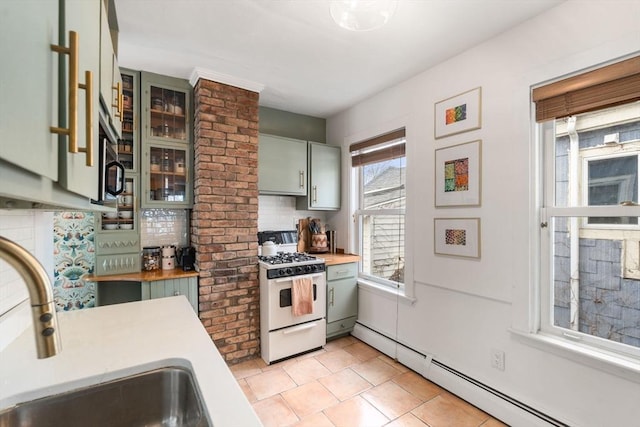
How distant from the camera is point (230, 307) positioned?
2.77 m

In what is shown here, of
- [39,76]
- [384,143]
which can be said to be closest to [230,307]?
[384,143]

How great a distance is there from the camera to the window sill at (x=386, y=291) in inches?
108

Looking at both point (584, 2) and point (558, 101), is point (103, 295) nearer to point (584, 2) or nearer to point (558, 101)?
point (558, 101)

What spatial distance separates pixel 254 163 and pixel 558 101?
239 cm

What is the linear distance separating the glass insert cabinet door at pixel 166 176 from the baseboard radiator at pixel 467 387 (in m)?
2.43

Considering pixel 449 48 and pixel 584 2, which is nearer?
pixel 584 2

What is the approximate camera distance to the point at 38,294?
0.41 metres

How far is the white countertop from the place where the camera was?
821mm

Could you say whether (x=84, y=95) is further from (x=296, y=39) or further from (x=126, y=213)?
(x=126, y=213)

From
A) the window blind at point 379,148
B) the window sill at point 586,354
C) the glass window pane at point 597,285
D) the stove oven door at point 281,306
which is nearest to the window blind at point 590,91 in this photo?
the glass window pane at point 597,285

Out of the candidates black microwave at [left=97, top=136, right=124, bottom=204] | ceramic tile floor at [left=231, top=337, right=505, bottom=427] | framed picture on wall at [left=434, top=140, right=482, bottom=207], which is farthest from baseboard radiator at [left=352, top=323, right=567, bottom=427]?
black microwave at [left=97, top=136, right=124, bottom=204]

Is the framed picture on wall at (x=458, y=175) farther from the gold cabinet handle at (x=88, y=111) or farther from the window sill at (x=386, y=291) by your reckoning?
the gold cabinet handle at (x=88, y=111)

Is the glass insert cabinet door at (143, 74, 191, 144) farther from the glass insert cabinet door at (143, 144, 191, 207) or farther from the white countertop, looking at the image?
the white countertop

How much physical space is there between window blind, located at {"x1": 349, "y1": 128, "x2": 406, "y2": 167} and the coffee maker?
80.4 inches
